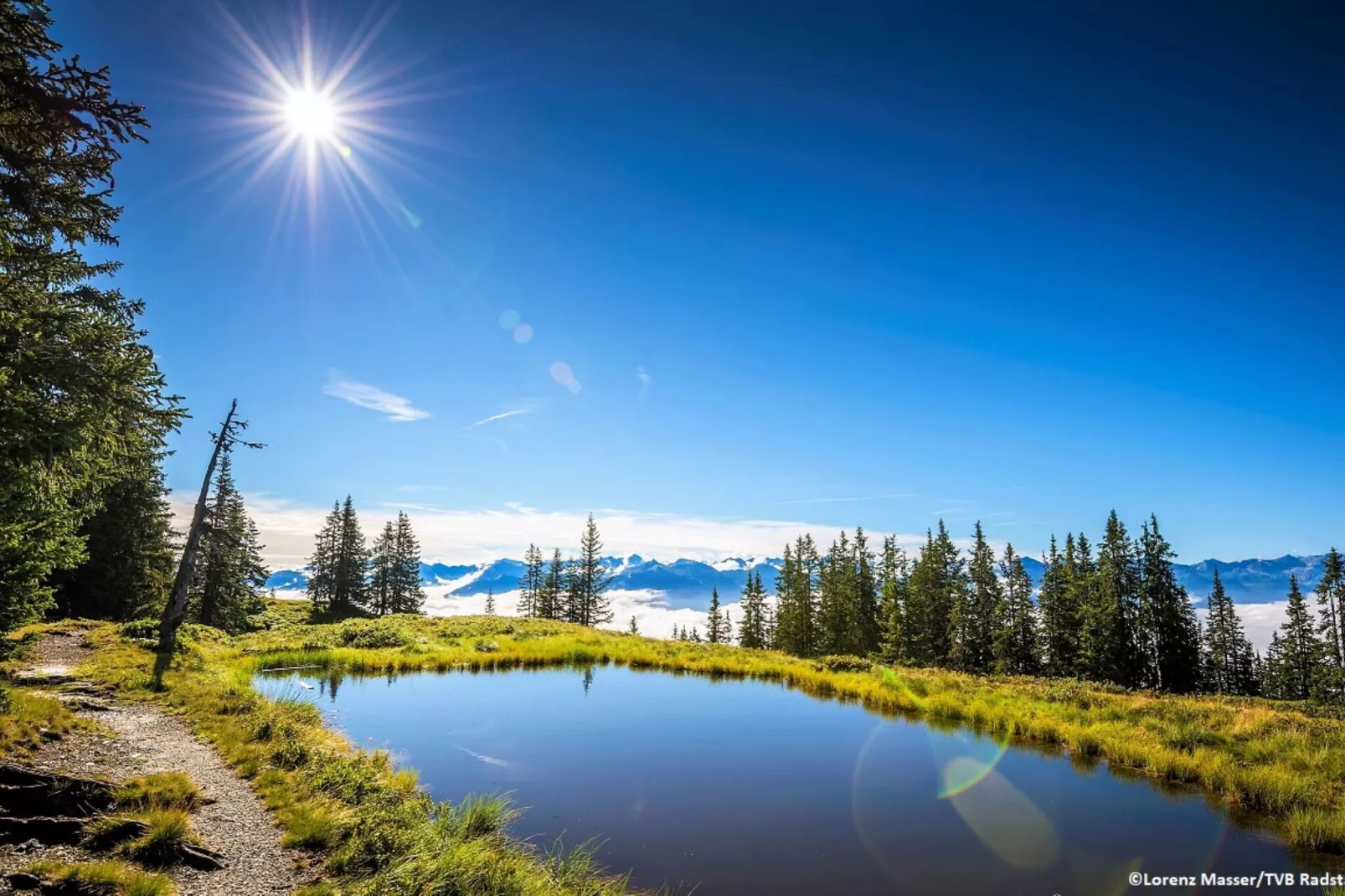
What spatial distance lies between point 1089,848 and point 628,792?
877 centimetres

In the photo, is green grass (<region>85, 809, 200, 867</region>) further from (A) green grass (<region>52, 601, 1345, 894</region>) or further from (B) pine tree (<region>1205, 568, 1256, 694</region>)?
(B) pine tree (<region>1205, 568, 1256, 694</region>)

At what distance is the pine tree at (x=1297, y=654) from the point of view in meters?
66.1

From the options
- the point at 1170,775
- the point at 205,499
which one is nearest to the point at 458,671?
the point at 205,499

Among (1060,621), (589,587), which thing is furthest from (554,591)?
(1060,621)

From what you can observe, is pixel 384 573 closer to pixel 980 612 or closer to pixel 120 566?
pixel 120 566

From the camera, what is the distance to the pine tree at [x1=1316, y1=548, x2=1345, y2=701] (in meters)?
58.3

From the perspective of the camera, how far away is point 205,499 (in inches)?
1016

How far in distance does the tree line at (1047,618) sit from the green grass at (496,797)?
73.9 ft

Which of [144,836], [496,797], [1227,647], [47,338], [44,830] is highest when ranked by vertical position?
[47,338]

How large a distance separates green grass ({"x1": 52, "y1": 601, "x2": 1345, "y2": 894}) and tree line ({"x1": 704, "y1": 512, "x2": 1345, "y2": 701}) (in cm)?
2252

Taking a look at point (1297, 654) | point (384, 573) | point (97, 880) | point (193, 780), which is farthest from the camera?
point (384, 573)

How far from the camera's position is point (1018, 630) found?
59.2 metres

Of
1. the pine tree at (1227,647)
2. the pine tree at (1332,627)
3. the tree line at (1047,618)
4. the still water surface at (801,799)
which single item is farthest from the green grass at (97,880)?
the pine tree at (1227,647)

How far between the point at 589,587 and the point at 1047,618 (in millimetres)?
54957
